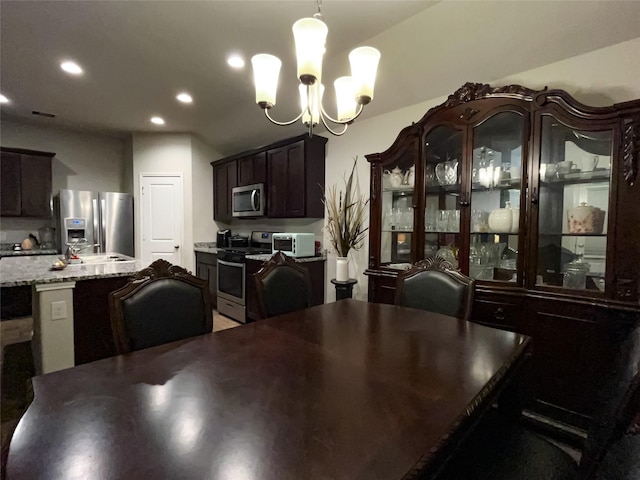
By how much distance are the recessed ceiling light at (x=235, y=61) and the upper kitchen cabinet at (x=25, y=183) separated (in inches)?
142

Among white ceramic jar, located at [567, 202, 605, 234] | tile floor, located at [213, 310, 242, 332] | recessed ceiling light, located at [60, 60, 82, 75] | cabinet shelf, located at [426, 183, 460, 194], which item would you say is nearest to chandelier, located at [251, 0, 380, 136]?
cabinet shelf, located at [426, 183, 460, 194]

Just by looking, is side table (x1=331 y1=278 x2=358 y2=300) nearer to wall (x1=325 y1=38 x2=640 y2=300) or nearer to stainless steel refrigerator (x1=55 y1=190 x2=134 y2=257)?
wall (x1=325 y1=38 x2=640 y2=300)

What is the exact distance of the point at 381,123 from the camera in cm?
327

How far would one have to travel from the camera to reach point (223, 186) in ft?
16.6

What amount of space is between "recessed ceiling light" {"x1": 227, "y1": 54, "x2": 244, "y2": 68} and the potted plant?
4.75 feet

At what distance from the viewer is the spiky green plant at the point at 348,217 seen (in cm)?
323

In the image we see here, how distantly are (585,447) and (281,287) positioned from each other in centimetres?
154

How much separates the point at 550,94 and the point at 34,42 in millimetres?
3839

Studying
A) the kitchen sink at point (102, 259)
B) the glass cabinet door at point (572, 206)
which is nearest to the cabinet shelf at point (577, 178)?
the glass cabinet door at point (572, 206)

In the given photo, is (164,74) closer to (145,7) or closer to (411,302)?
(145,7)

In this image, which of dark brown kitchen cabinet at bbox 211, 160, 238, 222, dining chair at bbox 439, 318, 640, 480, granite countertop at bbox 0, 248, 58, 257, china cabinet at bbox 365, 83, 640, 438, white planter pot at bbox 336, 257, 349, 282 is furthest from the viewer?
dark brown kitchen cabinet at bbox 211, 160, 238, 222

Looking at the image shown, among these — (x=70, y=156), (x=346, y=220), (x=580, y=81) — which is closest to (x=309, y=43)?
(x=580, y=81)

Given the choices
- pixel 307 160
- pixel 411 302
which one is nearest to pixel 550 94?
pixel 411 302

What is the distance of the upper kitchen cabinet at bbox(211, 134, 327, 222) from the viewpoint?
12.3 feet
